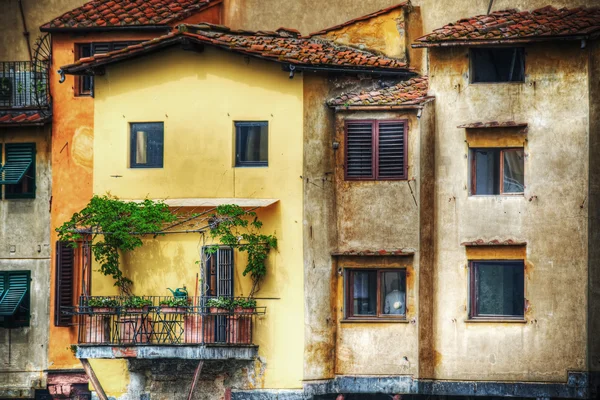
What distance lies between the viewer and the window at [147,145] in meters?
41.5

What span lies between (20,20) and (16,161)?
14.2 ft

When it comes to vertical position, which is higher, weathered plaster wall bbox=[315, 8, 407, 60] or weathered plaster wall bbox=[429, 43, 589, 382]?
weathered plaster wall bbox=[315, 8, 407, 60]

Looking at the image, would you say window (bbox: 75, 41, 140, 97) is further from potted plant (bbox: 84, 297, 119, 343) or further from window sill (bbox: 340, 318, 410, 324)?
window sill (bbox: 340, 318, 410, 324)

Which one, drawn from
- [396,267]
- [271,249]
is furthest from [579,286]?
[271,249]

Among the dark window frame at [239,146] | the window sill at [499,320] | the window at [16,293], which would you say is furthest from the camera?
the window at [16,293]

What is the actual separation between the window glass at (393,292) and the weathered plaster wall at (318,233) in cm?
121

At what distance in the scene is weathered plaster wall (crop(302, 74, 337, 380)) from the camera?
4031 centimetres

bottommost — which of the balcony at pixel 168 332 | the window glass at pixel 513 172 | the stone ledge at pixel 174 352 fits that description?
the stone ledge at pixel 174 352

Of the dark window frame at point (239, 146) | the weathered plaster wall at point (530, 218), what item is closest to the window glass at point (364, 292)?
the weathered plaster wall at point (530, 218)

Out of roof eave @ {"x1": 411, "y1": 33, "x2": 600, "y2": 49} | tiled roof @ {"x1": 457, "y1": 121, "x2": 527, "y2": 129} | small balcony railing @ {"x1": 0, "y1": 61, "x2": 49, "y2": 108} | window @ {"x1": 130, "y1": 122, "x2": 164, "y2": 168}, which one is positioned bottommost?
window @ {"x1": 130, "y1": 122, "x2": 164, "y2": 168}

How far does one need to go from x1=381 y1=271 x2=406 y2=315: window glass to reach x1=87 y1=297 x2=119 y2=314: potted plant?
627 cm

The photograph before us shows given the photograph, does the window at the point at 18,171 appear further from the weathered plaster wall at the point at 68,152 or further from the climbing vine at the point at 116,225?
the climbing vine at the point at 116,225

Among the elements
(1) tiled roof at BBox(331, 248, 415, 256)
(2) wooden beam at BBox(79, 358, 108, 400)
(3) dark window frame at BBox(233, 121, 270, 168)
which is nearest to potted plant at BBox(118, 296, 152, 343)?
(2) wooden beam at BBox(79, 358, 108, 400)

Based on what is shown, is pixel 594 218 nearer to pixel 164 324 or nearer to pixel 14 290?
pixel 164 324
